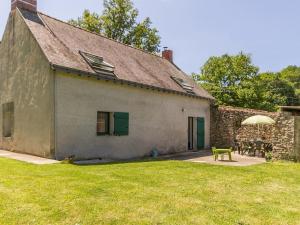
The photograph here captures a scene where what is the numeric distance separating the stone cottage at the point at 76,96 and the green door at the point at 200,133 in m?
2.01

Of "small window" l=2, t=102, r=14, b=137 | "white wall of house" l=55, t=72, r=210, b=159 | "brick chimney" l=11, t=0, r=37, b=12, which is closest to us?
"white wall of house" l=55, t=72, r=210, b=159

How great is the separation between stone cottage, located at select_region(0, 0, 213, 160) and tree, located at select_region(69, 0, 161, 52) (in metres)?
14.3

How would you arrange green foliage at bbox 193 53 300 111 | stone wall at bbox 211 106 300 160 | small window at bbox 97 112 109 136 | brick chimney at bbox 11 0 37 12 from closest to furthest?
stone wall at bbox 211 106 300 160
small window at bbox 97 112 109 136
brick chimney at bbox 11 0 37 12
green foliage at bbox 193 53 300 111

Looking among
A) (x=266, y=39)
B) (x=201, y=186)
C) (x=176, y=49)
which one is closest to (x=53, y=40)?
(x=201, y=186)

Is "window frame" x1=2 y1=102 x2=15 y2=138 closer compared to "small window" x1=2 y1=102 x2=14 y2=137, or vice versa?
"window frame" x1=2 y1=102 x2=15 y2=138

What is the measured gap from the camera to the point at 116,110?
13359 millimetres

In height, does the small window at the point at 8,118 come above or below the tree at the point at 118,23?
below

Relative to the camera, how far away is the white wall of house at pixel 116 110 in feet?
36.9

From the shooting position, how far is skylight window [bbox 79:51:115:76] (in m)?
12.6

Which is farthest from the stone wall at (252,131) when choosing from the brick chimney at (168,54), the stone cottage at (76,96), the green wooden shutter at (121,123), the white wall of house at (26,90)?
the white wall of house at (26,90)

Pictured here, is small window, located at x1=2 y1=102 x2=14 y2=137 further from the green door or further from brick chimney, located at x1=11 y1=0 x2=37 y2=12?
the green door

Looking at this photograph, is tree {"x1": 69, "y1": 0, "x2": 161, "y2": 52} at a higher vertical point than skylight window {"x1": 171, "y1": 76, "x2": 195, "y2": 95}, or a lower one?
higher

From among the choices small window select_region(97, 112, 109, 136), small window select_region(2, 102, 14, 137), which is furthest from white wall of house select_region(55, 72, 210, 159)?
small window select_region(2, 102, 14, 137)

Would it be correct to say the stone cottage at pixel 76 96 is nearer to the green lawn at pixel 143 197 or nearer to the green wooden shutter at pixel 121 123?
the green wooden shutter at pixel 121 123
